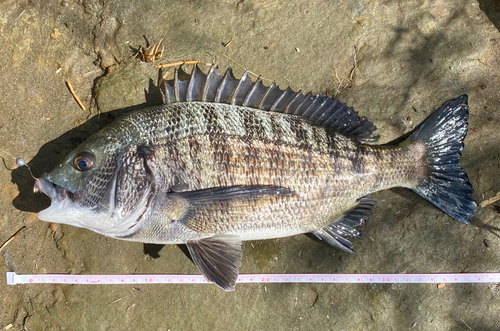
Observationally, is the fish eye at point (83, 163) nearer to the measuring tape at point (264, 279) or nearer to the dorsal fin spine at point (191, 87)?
the dorsal fin spine at point (191, 87)

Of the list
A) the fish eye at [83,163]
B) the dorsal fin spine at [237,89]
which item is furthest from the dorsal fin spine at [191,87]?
the fish eye at [83,163]

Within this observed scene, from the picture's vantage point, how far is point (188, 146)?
9.30 ft

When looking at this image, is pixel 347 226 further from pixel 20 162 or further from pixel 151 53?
A: pixel 20 162

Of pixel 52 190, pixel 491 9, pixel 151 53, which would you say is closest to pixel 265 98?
pixel 151 53

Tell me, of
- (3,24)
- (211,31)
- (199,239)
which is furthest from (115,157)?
(3,24)

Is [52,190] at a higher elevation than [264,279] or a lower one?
higher

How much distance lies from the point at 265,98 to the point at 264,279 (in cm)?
172

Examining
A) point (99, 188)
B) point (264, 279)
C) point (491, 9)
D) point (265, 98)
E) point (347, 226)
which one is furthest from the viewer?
point (491, 9)

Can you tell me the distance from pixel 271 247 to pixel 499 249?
6.95ft

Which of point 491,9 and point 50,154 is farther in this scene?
point 491,9

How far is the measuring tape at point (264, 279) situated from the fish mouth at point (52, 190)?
3.68ft

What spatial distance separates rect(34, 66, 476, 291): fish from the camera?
8.96 ft

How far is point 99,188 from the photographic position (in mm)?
2691

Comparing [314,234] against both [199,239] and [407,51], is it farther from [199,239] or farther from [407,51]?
[407,51]
